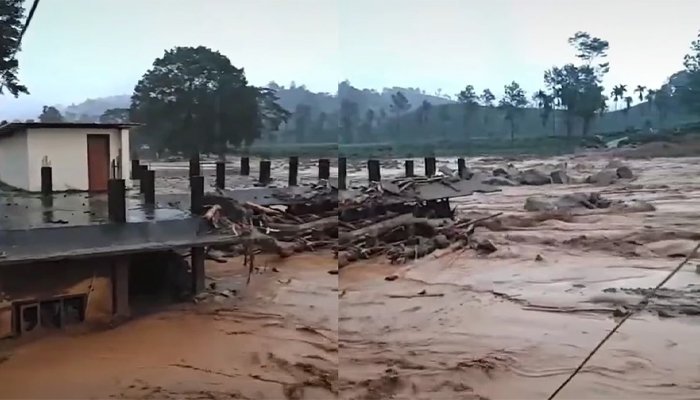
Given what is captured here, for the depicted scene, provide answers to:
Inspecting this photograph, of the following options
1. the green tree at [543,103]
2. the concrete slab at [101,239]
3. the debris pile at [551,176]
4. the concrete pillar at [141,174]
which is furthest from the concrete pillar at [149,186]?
the green tree at [543,103]

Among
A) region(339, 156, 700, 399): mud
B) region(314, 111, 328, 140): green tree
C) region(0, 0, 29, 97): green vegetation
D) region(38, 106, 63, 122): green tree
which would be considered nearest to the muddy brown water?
region(339, 156, 700, 399): mud

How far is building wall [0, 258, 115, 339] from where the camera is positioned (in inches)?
88.0

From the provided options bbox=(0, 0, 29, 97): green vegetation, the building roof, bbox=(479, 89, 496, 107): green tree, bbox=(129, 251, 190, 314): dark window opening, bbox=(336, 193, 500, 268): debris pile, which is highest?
bbox=(0, 0, 29, 97): green vegetation

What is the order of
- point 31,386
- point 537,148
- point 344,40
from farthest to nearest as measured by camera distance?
1. point 344,40
2. point 537,148
3. point 31,386

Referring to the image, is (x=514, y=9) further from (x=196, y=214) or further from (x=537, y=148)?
(x=196, y=214)

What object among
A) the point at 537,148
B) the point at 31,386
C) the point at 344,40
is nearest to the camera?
the point at 31,386

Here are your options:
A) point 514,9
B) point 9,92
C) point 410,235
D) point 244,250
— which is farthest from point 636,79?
point 9,92

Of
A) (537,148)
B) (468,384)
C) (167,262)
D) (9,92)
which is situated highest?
(9,92)

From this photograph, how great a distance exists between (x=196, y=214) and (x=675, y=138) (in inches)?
59.7

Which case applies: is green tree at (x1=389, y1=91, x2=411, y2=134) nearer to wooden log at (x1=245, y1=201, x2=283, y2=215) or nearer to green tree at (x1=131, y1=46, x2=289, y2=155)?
green tree at (x1=131, y1=46, x2=289, y2=155)

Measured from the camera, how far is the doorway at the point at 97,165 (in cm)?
244

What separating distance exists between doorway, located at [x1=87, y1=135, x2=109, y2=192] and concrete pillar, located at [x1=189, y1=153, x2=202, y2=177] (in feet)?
0.88

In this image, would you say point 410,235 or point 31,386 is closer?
point 31,386

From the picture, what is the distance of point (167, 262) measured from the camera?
245cm
